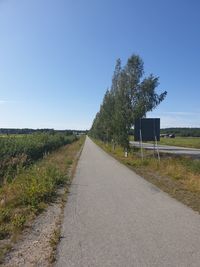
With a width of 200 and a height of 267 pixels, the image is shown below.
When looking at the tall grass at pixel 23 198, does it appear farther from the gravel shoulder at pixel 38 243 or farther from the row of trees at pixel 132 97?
the row of trees at pixel 132 97

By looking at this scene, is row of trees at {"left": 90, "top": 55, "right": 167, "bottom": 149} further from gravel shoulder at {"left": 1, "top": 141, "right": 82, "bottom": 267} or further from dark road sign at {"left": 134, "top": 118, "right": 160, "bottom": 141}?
gravel shoulder at {"left": 1, "top": 141, "right": 82, "bottom": 267}

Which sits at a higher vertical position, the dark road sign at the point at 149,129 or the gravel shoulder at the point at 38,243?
the dark road sign at the point at 149,129

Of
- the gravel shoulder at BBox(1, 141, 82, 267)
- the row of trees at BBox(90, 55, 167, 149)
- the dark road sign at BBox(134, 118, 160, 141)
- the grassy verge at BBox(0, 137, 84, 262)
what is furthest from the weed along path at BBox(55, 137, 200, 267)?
the row of trees at BBox(90, 55, 167, 149)

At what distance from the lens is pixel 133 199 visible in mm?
11523

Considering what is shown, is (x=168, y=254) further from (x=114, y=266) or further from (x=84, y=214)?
(x=84, y=214)

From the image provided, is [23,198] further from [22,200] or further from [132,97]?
[132,97]

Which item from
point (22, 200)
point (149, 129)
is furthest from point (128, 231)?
point (149, 129)

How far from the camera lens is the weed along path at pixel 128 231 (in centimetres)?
578

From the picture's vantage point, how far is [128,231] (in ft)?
24.6

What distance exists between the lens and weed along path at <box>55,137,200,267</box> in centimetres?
578

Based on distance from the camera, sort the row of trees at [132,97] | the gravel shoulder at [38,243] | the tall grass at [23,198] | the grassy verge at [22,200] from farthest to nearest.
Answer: the row of trees at [132,97], the tall grass at [23,198], the grassy verge at [22,200], the gravel shoulder at [38,243]

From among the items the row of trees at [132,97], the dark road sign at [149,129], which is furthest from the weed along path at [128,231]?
the row of trees at [132,97]

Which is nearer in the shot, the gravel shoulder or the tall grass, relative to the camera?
the gravel shoulder

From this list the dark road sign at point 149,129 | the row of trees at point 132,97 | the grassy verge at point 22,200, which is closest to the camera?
the grassy verge at point 22,200
